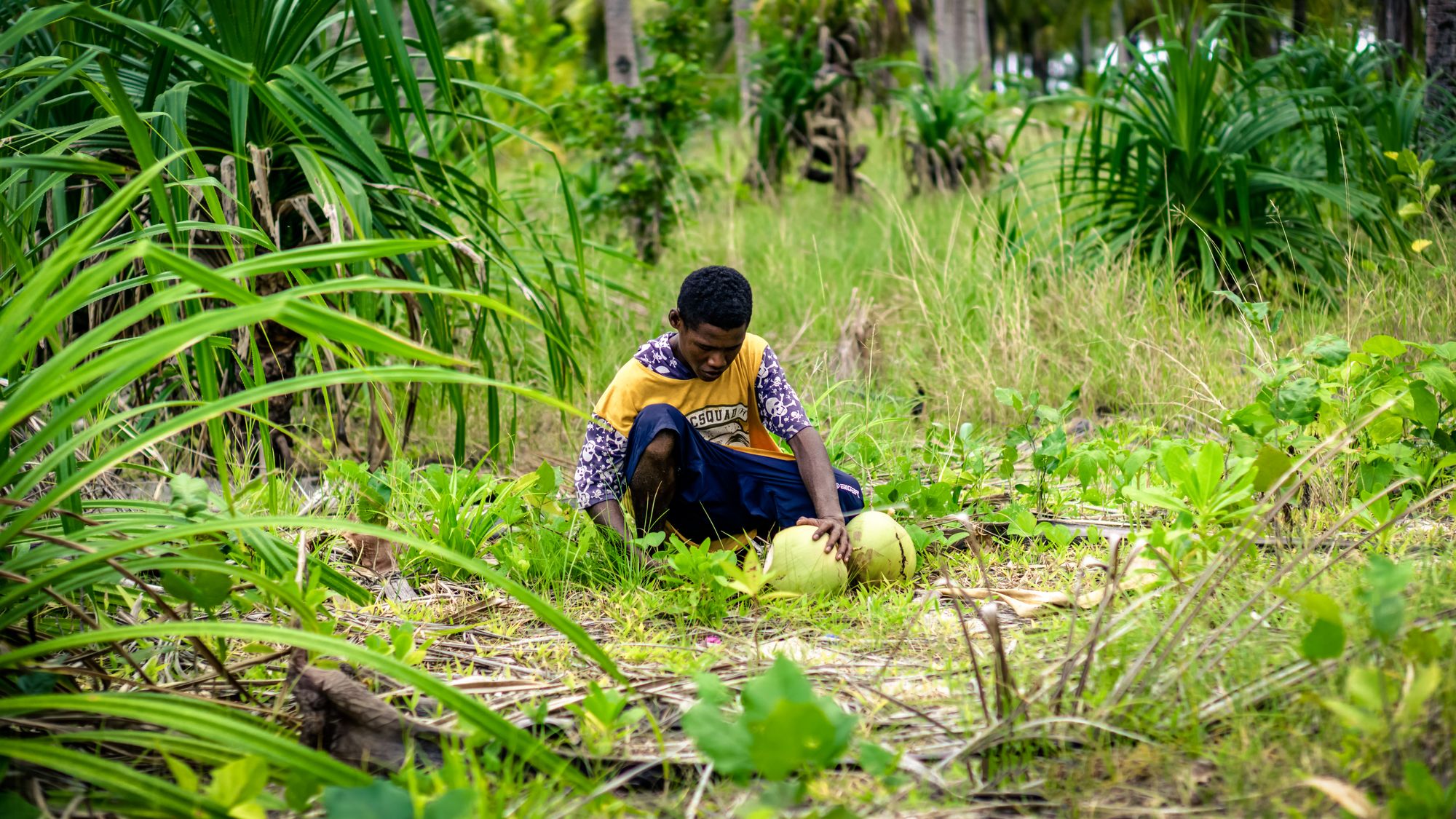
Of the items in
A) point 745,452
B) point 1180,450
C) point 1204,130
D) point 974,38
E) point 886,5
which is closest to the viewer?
point 1180,450

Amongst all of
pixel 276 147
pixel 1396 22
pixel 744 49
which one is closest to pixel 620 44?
pixel 744 49

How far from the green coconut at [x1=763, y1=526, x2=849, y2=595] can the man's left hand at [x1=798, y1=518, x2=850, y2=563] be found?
12mm

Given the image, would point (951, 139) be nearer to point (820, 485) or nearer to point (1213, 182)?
point (1213, 182)

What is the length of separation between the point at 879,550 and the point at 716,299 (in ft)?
2.36

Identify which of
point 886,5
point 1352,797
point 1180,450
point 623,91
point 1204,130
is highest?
point 886,5

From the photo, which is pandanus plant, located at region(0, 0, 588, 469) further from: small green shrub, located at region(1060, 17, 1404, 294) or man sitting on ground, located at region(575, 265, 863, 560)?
small green shrub, located at region(1060, 17, 1404, 294)

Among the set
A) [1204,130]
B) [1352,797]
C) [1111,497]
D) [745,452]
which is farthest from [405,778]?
[1204,130]

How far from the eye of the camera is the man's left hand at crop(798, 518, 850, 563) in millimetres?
2359

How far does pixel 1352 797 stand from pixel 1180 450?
0.99 metres

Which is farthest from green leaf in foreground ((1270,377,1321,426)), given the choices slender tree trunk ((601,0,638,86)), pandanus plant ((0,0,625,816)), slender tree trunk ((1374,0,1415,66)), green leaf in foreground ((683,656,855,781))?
slender tree trunk ((1374,0,1415,66))

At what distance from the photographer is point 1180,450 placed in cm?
212

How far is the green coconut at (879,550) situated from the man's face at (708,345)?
0.52 m

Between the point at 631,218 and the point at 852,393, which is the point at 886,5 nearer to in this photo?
the point at 631,218

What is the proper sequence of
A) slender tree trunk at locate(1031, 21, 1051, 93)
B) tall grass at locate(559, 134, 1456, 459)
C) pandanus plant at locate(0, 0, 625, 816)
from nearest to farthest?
pandanus plant at locate(0, 0, 625, 816)
tall grass at locate(559, 134, 1456, 459)
slender tree trunk at locate(1031, 21, 1051, 93)
